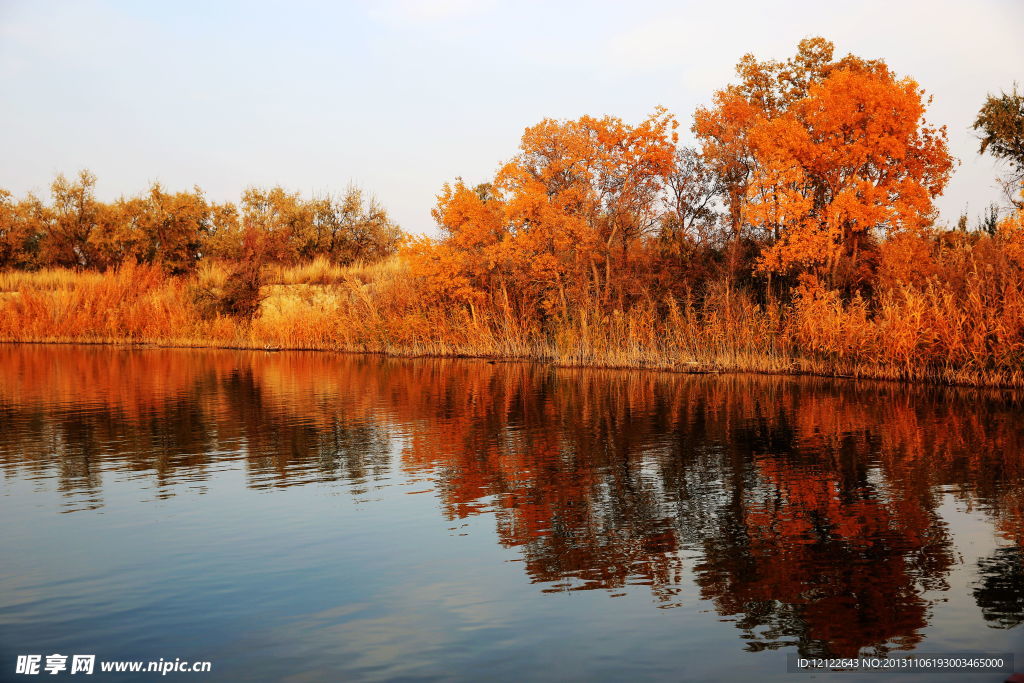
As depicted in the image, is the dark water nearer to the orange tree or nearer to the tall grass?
the tall grass

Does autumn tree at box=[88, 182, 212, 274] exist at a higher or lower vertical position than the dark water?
higher

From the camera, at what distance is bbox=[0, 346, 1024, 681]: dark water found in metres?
6.30

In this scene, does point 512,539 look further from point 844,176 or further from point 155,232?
point 155,232

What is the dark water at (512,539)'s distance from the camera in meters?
6.30

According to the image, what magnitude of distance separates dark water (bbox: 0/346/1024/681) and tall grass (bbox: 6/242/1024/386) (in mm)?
4657

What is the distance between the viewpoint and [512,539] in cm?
896

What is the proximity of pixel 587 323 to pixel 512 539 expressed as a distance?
2314cm

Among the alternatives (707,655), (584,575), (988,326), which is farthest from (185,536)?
(988,326)

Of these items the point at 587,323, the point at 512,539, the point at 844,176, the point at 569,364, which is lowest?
the point at 512,539

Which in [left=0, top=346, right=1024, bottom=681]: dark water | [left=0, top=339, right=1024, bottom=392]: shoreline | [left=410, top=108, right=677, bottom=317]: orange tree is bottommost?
[left=0, top=346, right=1024, bottom=681]: dark water

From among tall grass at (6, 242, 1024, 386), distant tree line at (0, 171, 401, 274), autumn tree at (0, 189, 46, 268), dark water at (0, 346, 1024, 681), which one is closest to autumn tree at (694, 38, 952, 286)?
tall grass at (6, 242, 1024, 386)

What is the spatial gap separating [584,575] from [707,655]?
72.7 inches

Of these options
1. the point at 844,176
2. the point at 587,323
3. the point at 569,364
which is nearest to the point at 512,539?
the point at 569,364

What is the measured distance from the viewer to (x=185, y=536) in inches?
A: 357
